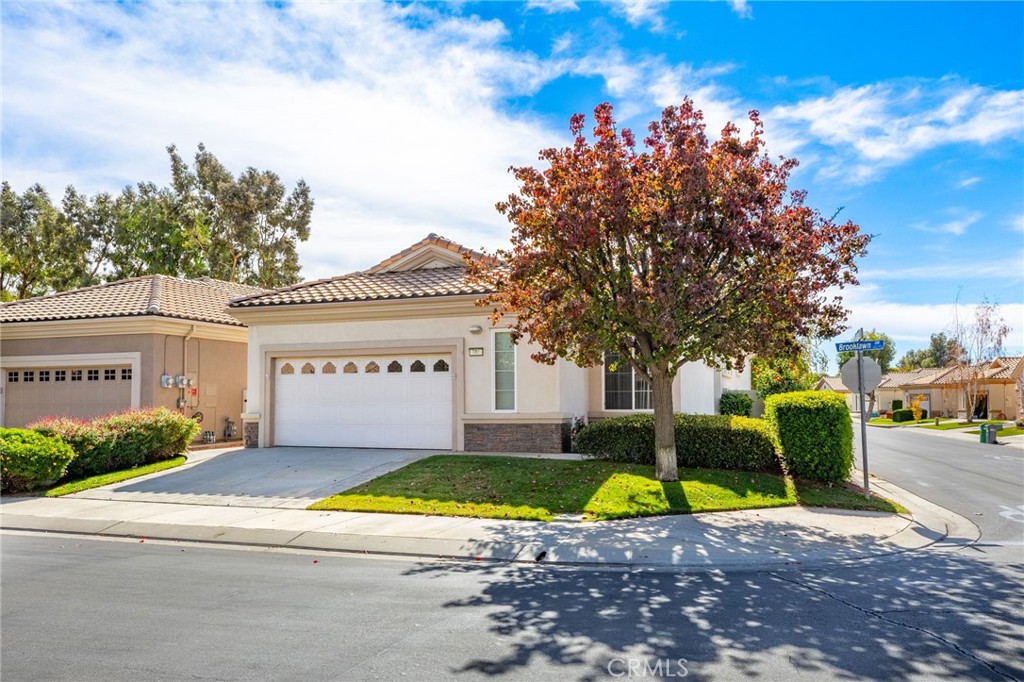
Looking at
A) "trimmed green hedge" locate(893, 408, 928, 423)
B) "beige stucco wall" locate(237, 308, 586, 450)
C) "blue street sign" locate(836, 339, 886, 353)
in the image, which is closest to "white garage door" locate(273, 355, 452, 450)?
"beige stucco wall" locate(237, 308, 586, 450)

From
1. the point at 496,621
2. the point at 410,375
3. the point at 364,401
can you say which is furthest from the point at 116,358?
the point at 496,621

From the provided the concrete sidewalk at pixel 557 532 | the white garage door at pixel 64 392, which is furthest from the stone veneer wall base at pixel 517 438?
the white garage door at pixel 64 392

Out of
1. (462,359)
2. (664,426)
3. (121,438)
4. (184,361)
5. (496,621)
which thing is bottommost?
(496,621)

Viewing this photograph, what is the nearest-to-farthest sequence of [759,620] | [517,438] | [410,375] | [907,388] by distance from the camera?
[759,620] → [517,438] → [410,375] → [907,388]

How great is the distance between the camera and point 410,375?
1786 cm

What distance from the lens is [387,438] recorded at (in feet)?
58.6

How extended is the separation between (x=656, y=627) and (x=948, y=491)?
12.1 m

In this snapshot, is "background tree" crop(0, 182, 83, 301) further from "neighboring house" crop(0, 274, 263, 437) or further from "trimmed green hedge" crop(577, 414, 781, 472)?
"trimmed green hedge" crop(577, 414, 781, 472)

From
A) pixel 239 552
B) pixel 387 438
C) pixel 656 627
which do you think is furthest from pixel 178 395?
pixel 656 627

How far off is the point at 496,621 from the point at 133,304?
60.2 feet

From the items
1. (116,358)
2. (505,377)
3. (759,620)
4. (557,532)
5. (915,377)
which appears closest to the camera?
(759,620)

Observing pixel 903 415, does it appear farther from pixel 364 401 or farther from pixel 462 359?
pixel 364 401

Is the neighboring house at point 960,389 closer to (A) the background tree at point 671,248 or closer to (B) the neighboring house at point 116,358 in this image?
(A) the background tree at point 671,248

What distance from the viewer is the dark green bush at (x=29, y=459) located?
13844mm
